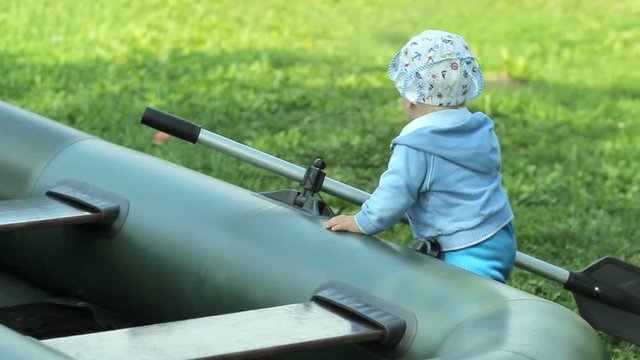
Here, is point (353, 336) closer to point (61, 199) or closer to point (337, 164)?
point (61, 199)

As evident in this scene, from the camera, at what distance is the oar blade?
4.32 metres

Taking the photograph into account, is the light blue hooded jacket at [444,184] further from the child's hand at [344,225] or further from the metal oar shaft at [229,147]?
the metal oar shaft at [229,147]

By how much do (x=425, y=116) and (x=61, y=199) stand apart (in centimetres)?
120

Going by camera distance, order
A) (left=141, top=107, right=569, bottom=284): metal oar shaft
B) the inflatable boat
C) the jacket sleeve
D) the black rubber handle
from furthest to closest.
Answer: the black rubber handle → (left=141, top=107, right=569, bottom=284): metal oar shaft → the jacket sleeve → the inflatable boat

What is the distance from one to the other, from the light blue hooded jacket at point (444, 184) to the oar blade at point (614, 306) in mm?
559

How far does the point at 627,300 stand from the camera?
14.1 ft

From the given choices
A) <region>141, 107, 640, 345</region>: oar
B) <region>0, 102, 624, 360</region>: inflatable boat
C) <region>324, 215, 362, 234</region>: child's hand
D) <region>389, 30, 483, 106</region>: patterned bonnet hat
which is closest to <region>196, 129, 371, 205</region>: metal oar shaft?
<region>141, 107, 640, 345</region>: oar

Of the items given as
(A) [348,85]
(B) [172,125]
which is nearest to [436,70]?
(B) [172,125]

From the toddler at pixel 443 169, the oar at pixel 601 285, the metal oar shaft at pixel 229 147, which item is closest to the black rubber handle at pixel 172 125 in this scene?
the metal oar shaft at pixel 229 147

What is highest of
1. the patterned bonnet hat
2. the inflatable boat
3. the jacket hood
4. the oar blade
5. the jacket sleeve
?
the patterned bonnet hat

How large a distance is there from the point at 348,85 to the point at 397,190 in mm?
4256

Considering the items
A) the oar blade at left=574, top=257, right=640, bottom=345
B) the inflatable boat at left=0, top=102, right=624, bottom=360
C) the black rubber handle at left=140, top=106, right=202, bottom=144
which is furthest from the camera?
the black rubber handle at left=140, top=106, right=202, bottom=144

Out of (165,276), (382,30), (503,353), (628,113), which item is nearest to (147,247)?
(165,276)

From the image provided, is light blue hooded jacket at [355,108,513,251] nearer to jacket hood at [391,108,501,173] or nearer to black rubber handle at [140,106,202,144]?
jacket hood at [391,108,501,173]
